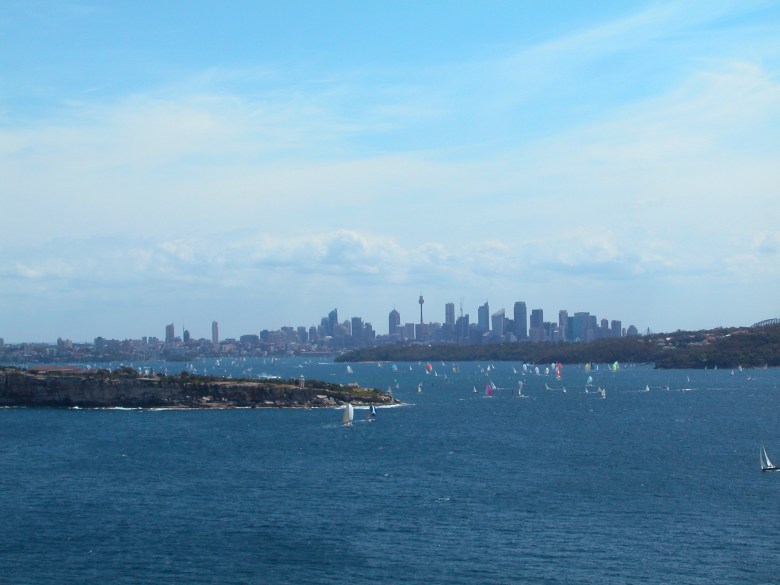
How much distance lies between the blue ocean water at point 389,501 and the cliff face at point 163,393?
645 inches

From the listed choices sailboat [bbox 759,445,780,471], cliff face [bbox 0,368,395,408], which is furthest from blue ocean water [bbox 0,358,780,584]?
cliff face [bbox 0,368,395,408]

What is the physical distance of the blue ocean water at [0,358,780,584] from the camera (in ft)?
139

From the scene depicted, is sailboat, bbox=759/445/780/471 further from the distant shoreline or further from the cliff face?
the cliff face

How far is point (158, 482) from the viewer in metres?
63.3

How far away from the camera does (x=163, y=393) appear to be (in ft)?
390

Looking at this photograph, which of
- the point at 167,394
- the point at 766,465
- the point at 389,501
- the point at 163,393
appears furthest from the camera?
the point at 163,393

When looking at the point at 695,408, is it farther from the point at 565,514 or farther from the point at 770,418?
the point at 565,514

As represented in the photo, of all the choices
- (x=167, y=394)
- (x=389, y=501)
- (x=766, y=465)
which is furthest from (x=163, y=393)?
(x=766, y=465)

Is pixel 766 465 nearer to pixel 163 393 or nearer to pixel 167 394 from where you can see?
pixel 167 394

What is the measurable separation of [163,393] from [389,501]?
68.9 metres

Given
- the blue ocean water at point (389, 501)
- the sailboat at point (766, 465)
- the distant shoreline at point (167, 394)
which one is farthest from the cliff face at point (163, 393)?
the sailboat at point (766, 465)

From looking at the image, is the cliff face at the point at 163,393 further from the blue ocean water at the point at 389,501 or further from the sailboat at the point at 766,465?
the sailboat at the point at 766,465

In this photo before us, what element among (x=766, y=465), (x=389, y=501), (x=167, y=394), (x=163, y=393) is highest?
→ (x=163, y=393)

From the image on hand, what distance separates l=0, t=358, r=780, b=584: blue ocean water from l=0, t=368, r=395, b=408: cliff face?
53.7 ft
